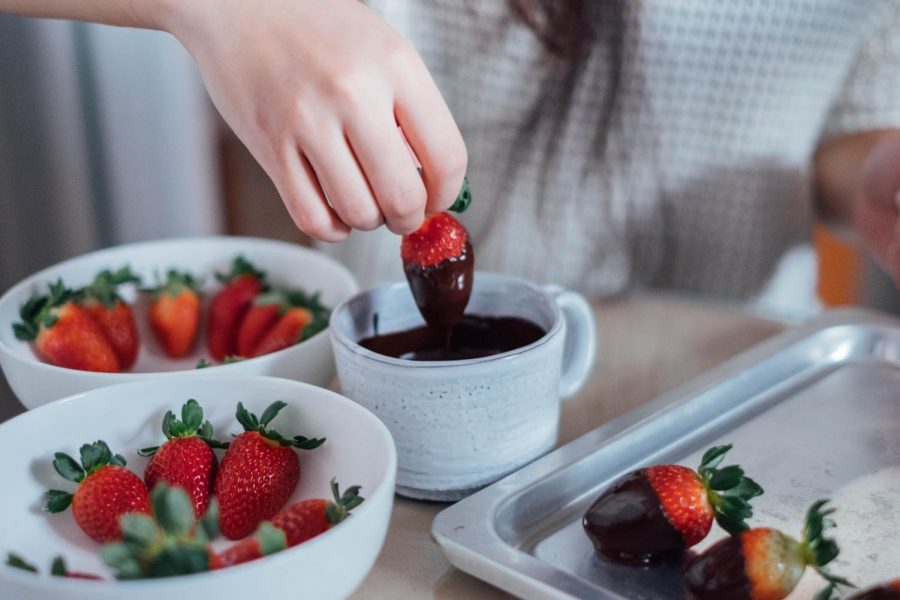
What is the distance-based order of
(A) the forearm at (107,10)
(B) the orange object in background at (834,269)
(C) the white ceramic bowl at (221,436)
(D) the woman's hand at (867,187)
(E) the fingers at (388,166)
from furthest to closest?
(B) the orange object in background at (834,269)
(D) the woman's hand at (867,187)
(A) the forearm at (107,10)
(E) the fingers at (388,166)
(C) the white ceramic bowl at (221,436)

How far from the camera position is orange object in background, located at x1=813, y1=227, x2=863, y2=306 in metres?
1.88

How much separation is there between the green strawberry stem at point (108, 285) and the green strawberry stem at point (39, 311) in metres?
0.01

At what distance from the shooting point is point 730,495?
0.52m

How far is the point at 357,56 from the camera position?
0.54 m

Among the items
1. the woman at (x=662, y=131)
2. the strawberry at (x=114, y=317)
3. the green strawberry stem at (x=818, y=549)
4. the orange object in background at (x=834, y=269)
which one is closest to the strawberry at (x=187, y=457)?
the strawberry at (x=114, y=317)

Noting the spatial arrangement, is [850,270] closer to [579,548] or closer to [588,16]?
[588,16]

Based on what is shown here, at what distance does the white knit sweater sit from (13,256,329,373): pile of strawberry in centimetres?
37

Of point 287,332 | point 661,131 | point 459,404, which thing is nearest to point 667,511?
point 459,404

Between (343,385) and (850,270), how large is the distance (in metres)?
1.55

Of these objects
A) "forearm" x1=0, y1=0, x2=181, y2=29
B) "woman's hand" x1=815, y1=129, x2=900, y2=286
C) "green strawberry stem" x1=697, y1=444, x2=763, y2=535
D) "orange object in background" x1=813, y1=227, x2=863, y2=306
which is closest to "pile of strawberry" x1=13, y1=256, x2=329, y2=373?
"forearm" x1=0, y1=0, x2=181, y2=29

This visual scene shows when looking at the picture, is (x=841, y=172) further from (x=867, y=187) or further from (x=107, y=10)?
(x=107, y=10)

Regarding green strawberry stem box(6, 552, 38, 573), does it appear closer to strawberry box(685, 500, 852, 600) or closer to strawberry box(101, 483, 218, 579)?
strawberry box(101, 483, 218, 579)

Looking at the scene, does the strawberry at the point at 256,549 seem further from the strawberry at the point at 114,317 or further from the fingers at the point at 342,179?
the strawberry at the point at 114,317

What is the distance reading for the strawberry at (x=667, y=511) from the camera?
504mm
